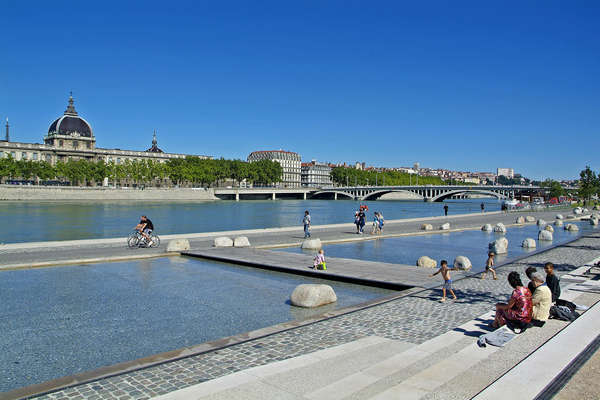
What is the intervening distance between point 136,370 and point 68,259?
12.1 meters

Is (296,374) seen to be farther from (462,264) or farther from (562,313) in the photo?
(462,264)

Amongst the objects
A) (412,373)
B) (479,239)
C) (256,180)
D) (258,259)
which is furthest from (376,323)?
(256,180)

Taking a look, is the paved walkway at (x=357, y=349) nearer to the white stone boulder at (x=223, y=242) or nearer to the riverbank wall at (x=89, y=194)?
the white stone boulder at (x=223, y=242)

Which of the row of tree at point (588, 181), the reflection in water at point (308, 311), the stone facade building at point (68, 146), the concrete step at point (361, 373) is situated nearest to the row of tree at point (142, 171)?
the stone facade building at point (68, 146)

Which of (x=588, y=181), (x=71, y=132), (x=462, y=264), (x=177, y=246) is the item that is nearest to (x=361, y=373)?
(x=462, y=264)

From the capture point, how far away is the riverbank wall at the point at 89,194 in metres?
90.0

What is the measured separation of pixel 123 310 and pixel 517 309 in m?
8.26

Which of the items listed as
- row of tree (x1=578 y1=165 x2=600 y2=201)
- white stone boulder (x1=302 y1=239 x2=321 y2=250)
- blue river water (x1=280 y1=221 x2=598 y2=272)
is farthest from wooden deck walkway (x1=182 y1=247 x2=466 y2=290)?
row of tree (x1=578 y1=165 x2=600 y2=201)

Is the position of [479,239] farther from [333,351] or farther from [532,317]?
[333,351]

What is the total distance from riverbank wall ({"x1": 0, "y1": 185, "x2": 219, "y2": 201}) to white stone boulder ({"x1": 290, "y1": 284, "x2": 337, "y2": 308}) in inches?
3704

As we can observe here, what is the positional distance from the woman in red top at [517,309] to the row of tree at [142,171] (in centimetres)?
11668

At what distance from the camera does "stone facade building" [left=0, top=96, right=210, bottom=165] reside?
5197 inches

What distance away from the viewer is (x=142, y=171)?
128500 mm

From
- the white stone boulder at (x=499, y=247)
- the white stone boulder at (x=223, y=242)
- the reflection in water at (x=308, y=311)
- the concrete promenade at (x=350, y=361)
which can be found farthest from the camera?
the white stone boulder at (x=223, y=242)
